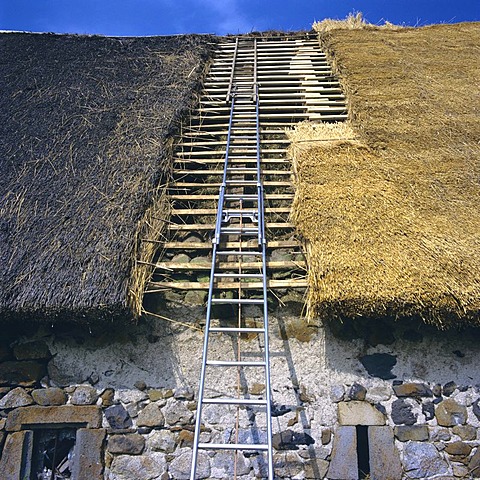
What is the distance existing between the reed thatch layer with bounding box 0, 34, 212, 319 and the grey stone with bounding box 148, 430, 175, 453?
3.08 ft

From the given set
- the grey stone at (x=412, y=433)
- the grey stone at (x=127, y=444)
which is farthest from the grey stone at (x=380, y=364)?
the grey stone at (x=127, y=444)

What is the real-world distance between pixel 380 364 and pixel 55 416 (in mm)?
2551

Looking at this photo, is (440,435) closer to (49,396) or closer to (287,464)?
(287,464)

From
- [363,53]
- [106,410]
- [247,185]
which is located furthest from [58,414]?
[363,53]

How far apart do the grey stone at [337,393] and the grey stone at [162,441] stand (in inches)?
48.9

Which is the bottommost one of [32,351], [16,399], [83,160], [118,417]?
[118,417]

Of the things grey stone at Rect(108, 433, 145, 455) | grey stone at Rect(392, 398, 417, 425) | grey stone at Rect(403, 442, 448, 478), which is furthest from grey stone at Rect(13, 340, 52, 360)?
grey stone at Rect(403, 442, 448, 478)

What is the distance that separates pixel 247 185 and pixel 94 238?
159 centimetres

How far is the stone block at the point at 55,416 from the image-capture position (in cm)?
381

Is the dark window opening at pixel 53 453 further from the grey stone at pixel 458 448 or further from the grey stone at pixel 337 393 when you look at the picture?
the grey stone at pixel 458 448

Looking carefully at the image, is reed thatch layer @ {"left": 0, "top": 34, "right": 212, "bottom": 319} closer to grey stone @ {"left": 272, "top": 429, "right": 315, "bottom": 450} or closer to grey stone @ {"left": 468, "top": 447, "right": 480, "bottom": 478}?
grey stone @ {"left": 272, "top": 429, "right": 315, "bottom": 450}

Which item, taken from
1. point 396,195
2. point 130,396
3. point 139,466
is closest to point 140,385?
point 130,396

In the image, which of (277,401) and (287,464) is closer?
(287,464)

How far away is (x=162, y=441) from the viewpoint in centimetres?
371
